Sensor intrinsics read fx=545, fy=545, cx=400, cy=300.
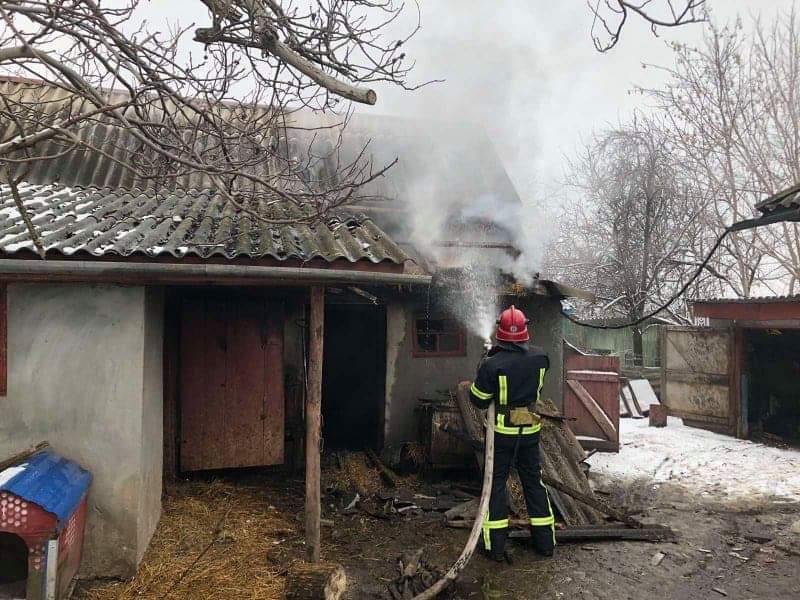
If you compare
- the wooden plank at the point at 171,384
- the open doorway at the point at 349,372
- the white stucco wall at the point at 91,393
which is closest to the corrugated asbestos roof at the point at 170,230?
the white stucco wall at the point at 91,393

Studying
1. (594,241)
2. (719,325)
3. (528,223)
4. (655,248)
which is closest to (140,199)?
(528,223)

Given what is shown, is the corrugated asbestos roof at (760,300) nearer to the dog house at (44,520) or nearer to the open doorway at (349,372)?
the open doorway at (349,372)

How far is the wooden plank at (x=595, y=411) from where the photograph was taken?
9.74m

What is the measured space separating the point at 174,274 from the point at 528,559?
13.7 ft

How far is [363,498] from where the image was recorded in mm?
6984

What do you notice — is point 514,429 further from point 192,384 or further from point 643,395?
point 643,395

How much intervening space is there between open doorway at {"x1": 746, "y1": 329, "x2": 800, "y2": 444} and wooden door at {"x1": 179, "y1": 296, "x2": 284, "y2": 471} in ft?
31.3

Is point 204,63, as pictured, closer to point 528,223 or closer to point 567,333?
point 528,223

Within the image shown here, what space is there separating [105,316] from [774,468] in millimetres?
9685

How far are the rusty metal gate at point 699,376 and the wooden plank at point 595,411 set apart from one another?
308 cm

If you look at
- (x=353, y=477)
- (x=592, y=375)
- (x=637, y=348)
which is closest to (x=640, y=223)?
(x=637, y=348)

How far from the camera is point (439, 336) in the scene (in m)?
8.79

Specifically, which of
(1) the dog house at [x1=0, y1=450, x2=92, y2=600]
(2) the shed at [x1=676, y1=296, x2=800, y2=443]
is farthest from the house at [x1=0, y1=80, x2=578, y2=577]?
(2) the shed at [x1=676, y1=296, x2=800, y2=443]

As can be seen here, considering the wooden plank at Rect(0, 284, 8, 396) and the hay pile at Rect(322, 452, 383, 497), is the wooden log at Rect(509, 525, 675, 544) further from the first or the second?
the wooden plank at Rect(0, 284, 8, 396)
